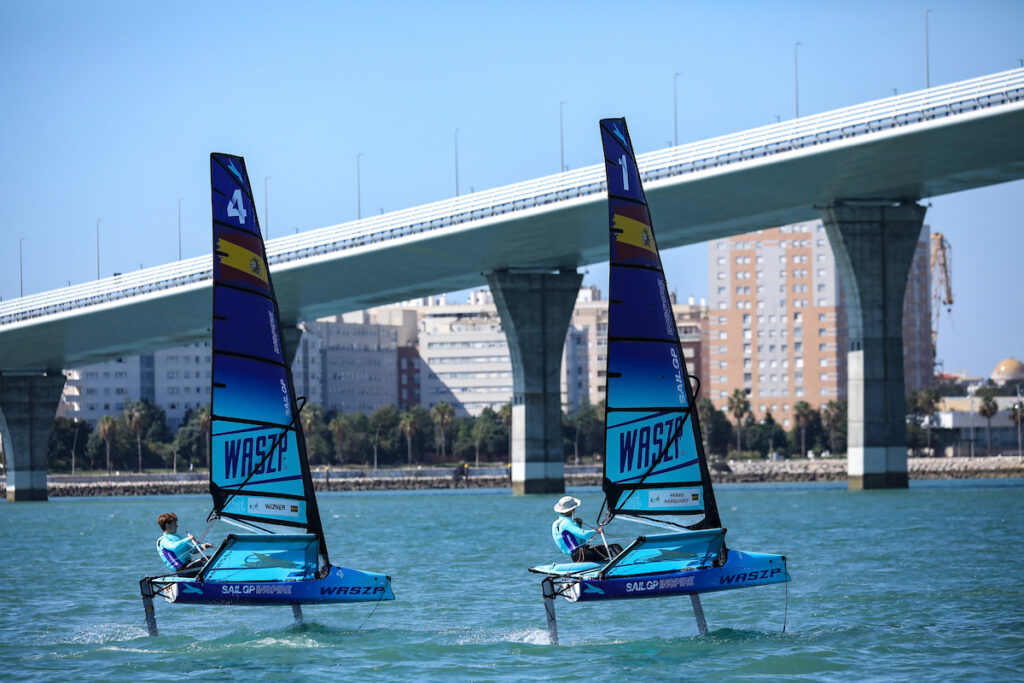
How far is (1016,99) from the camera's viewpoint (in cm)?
5675

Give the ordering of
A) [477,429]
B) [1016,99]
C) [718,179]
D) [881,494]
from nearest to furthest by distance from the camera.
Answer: [1016,99]
[718,179]
[881,494]
[477,429]

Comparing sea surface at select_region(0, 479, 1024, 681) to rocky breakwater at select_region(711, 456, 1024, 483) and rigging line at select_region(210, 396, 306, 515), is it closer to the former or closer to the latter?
rigging line at select_region(210, 396, 306, 515)

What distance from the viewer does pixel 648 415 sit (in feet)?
70.6

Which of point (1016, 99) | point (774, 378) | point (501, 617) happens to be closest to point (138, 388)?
point (774, 378)

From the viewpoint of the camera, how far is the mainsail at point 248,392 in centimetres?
2233

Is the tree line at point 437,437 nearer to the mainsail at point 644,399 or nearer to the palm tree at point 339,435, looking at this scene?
the palm tree at point 339,435

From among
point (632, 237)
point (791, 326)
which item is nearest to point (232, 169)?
point (632, 237)

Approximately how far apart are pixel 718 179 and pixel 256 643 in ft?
148

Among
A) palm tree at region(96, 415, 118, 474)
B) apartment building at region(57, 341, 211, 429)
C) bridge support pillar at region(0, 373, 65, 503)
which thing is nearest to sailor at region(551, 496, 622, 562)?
bridge support pillar at region(0, 373, 65, 503)

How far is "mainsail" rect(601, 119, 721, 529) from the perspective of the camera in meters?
21.4

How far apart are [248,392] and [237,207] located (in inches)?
106

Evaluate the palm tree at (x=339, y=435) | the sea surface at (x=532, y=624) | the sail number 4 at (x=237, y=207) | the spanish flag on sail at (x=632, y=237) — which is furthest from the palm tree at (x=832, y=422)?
the sail number 4 at (x=237, y=207)

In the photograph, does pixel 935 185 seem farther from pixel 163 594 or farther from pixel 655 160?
pixel 163 594

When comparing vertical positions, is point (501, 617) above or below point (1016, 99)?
below
